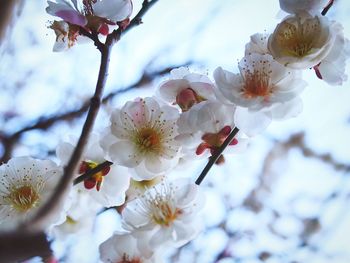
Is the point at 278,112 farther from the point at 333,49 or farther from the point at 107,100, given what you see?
the point at 107,100

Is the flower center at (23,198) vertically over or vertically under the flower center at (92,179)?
over

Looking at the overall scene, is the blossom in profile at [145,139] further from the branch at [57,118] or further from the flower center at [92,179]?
the branch at [57,118]

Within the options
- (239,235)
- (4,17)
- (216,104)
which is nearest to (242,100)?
(216,104)

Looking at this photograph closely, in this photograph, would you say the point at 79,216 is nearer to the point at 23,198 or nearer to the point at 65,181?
the point at 23,198

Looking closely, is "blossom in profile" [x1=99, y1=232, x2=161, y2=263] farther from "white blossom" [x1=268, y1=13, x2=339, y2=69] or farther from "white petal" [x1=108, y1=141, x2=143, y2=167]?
"white blossom" [x1=268, y1=13, x2=339, y2=69]

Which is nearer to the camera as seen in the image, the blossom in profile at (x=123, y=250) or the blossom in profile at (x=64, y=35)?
the blossom in profile at (x=123, y=250)

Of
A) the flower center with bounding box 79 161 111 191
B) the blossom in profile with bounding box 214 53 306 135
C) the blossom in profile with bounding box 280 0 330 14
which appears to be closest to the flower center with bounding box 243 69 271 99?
the blossom in profile with bounding box 214 53 306 135

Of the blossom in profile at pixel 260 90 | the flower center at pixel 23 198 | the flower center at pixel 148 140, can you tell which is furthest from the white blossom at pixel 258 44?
the flower center at pixel 23 198
